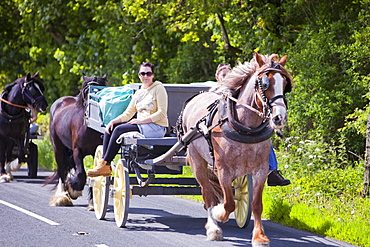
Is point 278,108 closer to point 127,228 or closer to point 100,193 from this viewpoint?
A: point 127,228

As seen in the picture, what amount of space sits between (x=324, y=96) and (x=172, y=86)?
4591mm

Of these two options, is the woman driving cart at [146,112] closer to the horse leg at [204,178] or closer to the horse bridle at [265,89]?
the horse leg at [204,178]

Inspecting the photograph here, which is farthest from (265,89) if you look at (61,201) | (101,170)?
(61,201)

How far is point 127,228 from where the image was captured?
8.40 meters

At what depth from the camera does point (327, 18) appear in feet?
48.6

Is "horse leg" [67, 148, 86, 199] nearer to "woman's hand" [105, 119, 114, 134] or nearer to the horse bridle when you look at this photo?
"woman's hand" [105, 119, 114, 134]

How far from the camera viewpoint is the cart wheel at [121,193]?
8.23 m

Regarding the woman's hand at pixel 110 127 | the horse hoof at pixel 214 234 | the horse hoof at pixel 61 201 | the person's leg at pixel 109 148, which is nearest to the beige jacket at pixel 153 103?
the person's leg at pixel 109 148

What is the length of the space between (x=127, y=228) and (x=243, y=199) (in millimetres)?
1536

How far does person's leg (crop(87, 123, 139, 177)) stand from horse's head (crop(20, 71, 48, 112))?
551cm

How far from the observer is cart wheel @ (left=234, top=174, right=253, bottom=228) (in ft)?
27.6

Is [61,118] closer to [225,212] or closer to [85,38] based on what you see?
[225,212]

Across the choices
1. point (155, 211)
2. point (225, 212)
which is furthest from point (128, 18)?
point (225, 212)

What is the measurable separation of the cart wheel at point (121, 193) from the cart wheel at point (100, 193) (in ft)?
0.62
